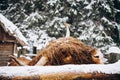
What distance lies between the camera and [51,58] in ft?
8.55

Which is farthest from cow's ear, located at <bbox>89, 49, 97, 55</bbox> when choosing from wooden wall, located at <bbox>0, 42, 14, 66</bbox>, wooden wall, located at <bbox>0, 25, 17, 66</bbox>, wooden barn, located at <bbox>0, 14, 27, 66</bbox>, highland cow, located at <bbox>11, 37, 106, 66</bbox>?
wooden wall, located at <bbox>0, 42, 14, 66</bbox>

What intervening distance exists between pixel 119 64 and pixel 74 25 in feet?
59.6

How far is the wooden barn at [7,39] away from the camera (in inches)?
392

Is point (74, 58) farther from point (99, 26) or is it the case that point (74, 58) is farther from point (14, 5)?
point (14, 5)

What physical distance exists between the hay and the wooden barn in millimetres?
7279

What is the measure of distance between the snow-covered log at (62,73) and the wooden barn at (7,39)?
8.32 meters

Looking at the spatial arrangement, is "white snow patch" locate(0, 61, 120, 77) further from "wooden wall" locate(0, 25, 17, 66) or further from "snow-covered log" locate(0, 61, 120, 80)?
"wooden wall" locate(0, 25, 17, 66)

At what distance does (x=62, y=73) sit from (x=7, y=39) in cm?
927

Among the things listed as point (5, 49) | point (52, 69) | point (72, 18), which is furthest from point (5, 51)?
point (52, 69)

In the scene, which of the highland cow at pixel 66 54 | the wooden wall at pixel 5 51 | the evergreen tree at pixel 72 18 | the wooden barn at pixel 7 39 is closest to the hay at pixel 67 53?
the highland cow at pixel 66 54

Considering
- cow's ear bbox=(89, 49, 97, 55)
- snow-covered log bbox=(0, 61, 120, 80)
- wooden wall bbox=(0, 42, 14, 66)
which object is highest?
snow-covered log bbox=(0, 61, 120, 80)

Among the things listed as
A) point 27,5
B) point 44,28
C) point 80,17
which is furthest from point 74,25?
point 27,5

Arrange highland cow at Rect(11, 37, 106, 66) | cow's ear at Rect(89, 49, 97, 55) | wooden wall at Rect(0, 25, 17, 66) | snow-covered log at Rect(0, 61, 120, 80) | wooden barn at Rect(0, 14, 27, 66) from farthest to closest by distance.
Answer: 1. wooden wall at Rect(0, 25, 17, 66)
2. wooden barn at Rect(0, 14, 27, 66)
3. cow's ear at Rect(89, 49, 97, 55)
4. highland cow at Rect(11, 37, 106, 66)
5. snow-covered log at Rect(0, 61, 120, 80)

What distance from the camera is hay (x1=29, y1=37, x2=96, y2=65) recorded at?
2.62 m
